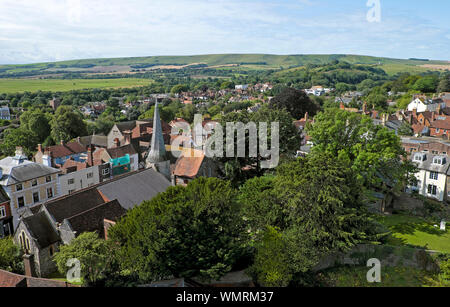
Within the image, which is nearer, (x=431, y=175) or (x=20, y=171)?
(x=20, y=171)

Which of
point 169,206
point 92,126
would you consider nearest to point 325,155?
point 169,206

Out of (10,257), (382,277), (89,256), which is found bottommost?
(382,277)

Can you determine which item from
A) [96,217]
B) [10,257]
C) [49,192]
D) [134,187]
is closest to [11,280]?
[10,257]

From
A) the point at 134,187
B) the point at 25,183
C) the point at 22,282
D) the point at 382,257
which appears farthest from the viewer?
the point at 25,183

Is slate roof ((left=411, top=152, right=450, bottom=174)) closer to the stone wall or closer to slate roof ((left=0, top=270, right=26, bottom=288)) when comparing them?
the stone wall

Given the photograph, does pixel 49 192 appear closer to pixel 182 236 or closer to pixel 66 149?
pixel 66 149

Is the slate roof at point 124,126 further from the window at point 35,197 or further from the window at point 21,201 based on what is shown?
the window at point 21,201

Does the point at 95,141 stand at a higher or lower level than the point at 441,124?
lower
